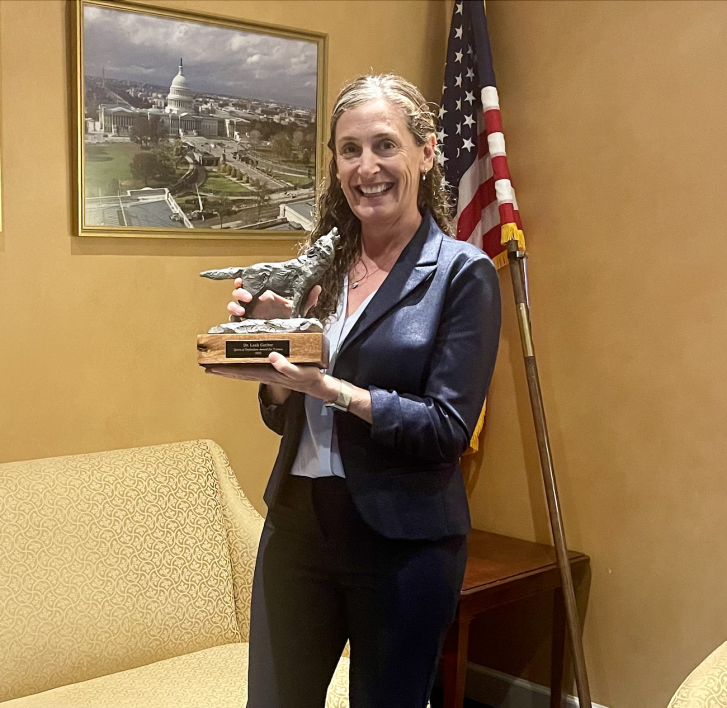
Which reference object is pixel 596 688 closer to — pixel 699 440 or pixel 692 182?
pixel 699 440

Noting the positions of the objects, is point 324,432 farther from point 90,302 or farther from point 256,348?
point 90,302

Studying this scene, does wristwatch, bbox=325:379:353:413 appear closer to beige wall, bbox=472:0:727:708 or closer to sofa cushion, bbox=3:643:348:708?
sofa cushion, bbox=3:643:348:708

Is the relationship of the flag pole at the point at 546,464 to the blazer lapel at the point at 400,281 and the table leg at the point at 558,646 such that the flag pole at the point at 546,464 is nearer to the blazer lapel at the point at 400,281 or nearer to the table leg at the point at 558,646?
the table leg at the point at 558,646

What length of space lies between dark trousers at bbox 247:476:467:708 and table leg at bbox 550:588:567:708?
4.51ft

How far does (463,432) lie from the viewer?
141 cm

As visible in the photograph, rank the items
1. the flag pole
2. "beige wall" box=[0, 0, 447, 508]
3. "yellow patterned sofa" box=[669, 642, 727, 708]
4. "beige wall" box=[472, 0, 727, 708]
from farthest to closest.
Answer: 1. the flag pole
2. "beige wall" box=[472, 0, 727, 708]
3. "beige wall" box=[0, 0, 447, 508]
4. "yellow patterned sofa" box=[669, 642, 727, 708]

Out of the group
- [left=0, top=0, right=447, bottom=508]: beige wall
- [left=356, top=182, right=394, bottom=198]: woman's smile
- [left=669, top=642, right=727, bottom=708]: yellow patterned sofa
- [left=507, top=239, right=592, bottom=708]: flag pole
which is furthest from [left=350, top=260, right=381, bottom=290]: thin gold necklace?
[left=507, top=239, right=592, bottom=708]: flag pole

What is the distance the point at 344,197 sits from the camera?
1.63m

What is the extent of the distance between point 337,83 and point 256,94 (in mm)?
300

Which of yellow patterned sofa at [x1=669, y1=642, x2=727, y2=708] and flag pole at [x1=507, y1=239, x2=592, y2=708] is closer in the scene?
yellow patterned sofa at [x1=669, y1=642, x2=727, y2=708]

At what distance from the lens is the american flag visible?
2.86 m

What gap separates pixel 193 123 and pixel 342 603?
1.58 m

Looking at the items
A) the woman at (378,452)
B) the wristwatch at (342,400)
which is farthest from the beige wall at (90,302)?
the wristwatch at (342,400)

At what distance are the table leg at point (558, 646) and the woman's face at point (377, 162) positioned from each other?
161cm
